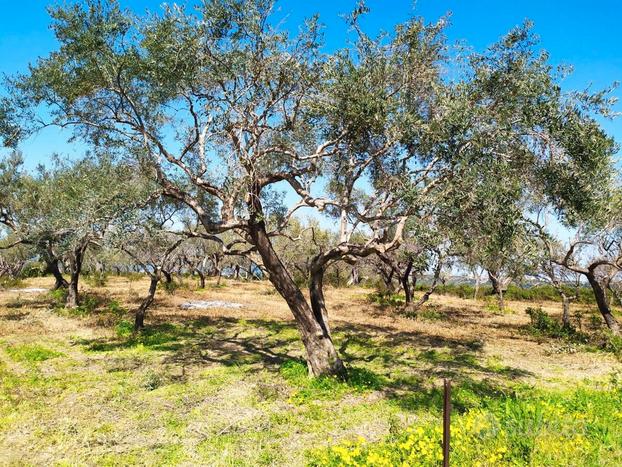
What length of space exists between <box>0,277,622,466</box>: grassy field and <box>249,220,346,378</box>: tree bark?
56 cm

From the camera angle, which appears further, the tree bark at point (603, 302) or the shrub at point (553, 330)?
the shrub at point (553, 330)

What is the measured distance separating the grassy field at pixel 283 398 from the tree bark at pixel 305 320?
556 millimetres

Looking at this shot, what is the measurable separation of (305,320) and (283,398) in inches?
94.8

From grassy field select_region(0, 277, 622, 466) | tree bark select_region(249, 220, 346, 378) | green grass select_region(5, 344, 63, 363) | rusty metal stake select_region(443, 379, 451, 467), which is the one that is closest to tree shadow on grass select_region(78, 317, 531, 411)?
grassy field select_region(0, 277, 622, 466)

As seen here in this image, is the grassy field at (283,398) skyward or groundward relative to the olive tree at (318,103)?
groundward

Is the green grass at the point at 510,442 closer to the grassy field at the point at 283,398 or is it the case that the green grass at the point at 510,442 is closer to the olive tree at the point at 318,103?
the grassy field at the point at 283,398

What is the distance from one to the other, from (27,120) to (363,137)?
9917mm

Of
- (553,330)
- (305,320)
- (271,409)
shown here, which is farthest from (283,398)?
(553,330)

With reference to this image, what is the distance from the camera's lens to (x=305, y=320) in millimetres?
12547

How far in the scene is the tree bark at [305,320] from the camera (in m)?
12.4

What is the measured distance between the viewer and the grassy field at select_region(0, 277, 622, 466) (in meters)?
7.54

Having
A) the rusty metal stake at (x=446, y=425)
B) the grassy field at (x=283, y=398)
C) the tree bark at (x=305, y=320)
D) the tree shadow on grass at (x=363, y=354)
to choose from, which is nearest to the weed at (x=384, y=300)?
the tree shadow on grass at (x=363, y=354)

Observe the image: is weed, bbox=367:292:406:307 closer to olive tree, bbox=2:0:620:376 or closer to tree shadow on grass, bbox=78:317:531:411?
tree shadow on grass, bbox=78:317:531:411

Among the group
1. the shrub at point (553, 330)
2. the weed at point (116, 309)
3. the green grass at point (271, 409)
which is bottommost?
the green grass at point (271, 409)
